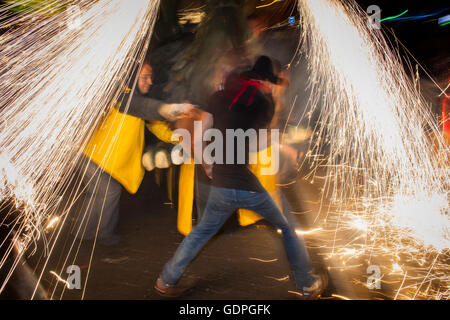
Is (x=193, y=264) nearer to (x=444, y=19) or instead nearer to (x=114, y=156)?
(x=114, y=156)

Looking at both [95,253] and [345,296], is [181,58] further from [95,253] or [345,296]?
[345,296]

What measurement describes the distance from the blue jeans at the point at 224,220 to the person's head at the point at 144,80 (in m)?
1.39

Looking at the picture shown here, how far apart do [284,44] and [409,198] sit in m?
2.78

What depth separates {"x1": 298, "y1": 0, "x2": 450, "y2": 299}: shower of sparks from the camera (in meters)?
2.75

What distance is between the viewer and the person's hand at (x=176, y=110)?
272 cm

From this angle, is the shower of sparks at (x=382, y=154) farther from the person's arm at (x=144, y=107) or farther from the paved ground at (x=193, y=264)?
the person's arm at (x=144, y=107)

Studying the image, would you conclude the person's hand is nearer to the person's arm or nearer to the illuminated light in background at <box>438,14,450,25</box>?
the person's arm

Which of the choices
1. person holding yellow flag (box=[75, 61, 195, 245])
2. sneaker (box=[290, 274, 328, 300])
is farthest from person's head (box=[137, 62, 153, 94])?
sneaker (box=[290, 274, 328, 300])

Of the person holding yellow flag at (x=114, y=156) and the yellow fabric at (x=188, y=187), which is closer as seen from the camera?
the person holding yellow flag at (x=114, y=156)

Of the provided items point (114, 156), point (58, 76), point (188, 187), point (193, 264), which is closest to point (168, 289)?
point (193, 264)

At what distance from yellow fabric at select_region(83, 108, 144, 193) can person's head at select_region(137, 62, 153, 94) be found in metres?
0.31

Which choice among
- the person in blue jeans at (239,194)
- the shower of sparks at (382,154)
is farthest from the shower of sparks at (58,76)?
the shower of sparks at (382,154)

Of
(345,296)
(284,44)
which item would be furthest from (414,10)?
(345,296)

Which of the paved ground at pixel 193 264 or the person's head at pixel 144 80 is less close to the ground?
the person's head at pixel 144 80
